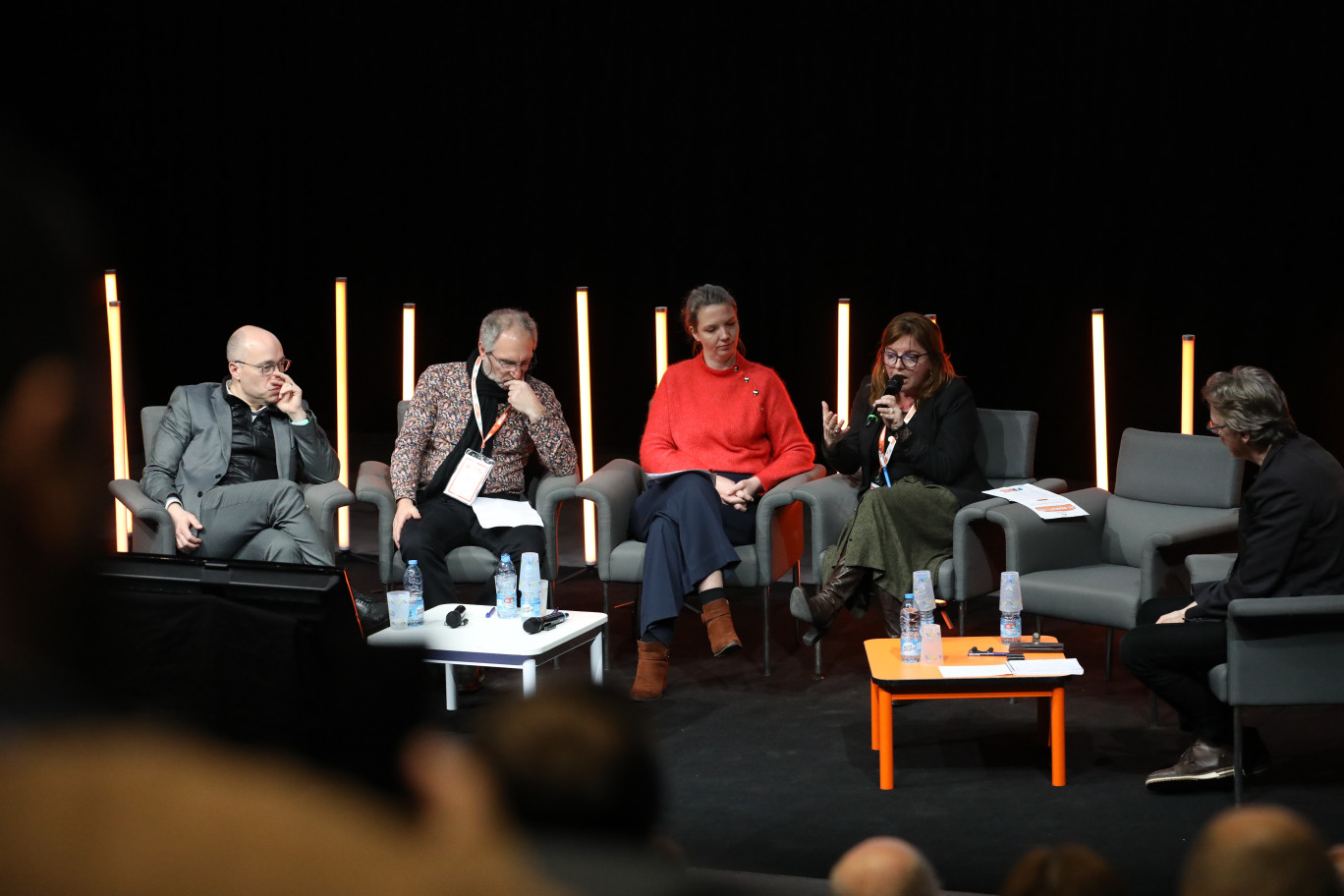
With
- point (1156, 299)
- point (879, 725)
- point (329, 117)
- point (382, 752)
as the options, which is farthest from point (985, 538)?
point (329, 117)

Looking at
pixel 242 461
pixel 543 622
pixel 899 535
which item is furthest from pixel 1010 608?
pixel 242 461

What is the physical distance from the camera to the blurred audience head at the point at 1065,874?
Result: 748 millimetres

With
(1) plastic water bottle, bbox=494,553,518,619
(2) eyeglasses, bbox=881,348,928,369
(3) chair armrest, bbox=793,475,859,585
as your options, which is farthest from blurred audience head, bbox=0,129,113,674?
(2) eyeglasses, bbox=881,348,928,369

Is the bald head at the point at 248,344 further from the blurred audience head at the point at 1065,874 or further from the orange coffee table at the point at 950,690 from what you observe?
the blurred audience head at the point at 1065,874

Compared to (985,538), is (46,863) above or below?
above

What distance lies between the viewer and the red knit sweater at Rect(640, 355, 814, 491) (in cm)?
467

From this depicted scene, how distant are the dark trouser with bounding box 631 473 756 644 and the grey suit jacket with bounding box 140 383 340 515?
3.90 feet

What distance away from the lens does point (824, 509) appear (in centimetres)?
442

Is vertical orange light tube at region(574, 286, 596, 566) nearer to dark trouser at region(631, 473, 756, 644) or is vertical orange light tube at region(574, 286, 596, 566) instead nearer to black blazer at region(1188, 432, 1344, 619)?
dark trouser at region(631, 473, 756, 644)

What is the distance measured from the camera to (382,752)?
12.9 inches

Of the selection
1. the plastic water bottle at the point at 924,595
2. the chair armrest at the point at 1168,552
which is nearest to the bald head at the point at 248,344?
the plastic water bottle at the point at 924,595

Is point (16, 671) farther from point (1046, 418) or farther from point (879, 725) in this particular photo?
point (1046, 418)

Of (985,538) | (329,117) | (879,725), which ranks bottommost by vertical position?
(879,725)

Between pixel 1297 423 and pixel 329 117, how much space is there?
5.59 metres
